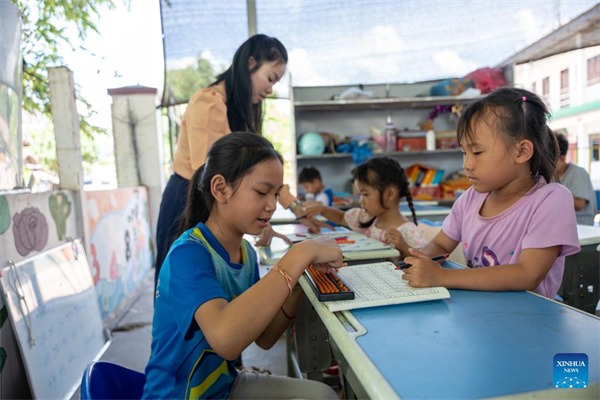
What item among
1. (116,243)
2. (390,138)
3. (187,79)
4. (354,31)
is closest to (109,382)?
(116,243)

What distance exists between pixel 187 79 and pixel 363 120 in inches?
86.5

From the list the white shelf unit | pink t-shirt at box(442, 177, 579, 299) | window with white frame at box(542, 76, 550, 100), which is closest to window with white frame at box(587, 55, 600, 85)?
window with white frame at box(542, 76, 550, 100)

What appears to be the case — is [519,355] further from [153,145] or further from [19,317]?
[153,145]

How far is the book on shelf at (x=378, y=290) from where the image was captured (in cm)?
87

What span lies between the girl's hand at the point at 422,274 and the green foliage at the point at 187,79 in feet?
9.09

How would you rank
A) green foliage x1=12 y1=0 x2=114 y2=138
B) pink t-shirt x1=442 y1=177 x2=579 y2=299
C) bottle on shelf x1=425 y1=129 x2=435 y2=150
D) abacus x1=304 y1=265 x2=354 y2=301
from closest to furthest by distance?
abacus x1=304 y1=265 x2=354 y2=301, pink t-shirt x1=442 y1=177 x2=579 y2=299, green foliage x1=12 y1=0 x2=114 y2=138, bottle on shelf x1=425 y1=129 x2=435 y2=150

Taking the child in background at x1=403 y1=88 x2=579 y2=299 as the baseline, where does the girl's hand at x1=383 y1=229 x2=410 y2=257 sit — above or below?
below

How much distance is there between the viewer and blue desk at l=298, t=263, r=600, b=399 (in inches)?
22.0

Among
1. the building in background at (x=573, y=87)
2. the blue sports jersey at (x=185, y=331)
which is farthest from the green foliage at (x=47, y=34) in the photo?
the building in background at (x=573, y=87)

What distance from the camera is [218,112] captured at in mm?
1723

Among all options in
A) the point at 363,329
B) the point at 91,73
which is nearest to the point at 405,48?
the point at 91,73

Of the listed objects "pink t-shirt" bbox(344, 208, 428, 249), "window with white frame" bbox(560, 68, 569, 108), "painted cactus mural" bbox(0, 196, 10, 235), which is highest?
"window with white frame" bbox(560, 68, 569, 108)

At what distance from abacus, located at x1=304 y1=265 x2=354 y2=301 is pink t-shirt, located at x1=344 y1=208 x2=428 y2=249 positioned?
0.85m

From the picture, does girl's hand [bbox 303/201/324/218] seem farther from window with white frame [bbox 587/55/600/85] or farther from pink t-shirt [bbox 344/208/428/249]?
window with white frame [bbox 587/55/600/85]
